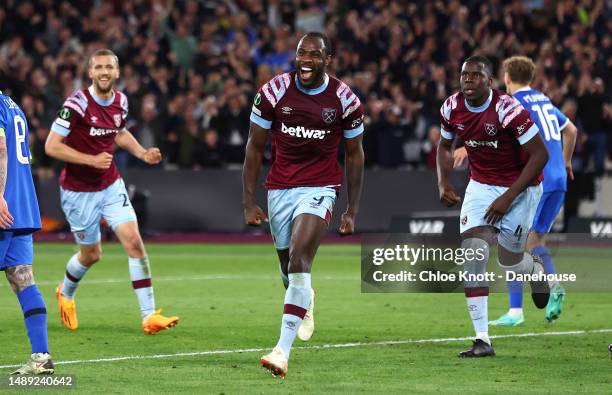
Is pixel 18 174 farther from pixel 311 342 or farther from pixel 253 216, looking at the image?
pixel 311 342

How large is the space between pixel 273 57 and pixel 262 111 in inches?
687

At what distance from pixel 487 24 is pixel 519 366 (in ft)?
56.4

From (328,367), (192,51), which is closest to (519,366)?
(328,367)

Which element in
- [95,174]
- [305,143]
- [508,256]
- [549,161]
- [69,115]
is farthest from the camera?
[549,161]

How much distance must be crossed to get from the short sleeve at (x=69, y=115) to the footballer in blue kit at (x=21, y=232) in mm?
2995

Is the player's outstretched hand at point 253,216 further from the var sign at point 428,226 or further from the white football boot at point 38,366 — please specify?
the var sign at point 428,226

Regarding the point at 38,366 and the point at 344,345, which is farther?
the point at 344,345

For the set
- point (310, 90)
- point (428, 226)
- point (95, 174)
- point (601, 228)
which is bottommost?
point (601, 228)

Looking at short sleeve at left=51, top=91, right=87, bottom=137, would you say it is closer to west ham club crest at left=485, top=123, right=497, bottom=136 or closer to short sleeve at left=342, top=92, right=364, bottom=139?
short sleeve at left=342, top=92, right=364, bottom=139

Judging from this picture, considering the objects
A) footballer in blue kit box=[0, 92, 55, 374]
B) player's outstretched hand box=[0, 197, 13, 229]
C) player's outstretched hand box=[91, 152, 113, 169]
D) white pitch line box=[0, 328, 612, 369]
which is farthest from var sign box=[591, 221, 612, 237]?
player's outstretched hand box=[0, 197, 13, 229]

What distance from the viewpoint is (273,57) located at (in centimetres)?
2697

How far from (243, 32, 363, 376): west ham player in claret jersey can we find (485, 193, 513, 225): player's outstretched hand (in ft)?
3.88

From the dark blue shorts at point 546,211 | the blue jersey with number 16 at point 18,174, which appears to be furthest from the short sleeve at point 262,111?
the dark blue shorts at point 546,211

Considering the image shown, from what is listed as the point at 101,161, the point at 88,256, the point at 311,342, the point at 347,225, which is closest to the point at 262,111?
the point at 347,225
